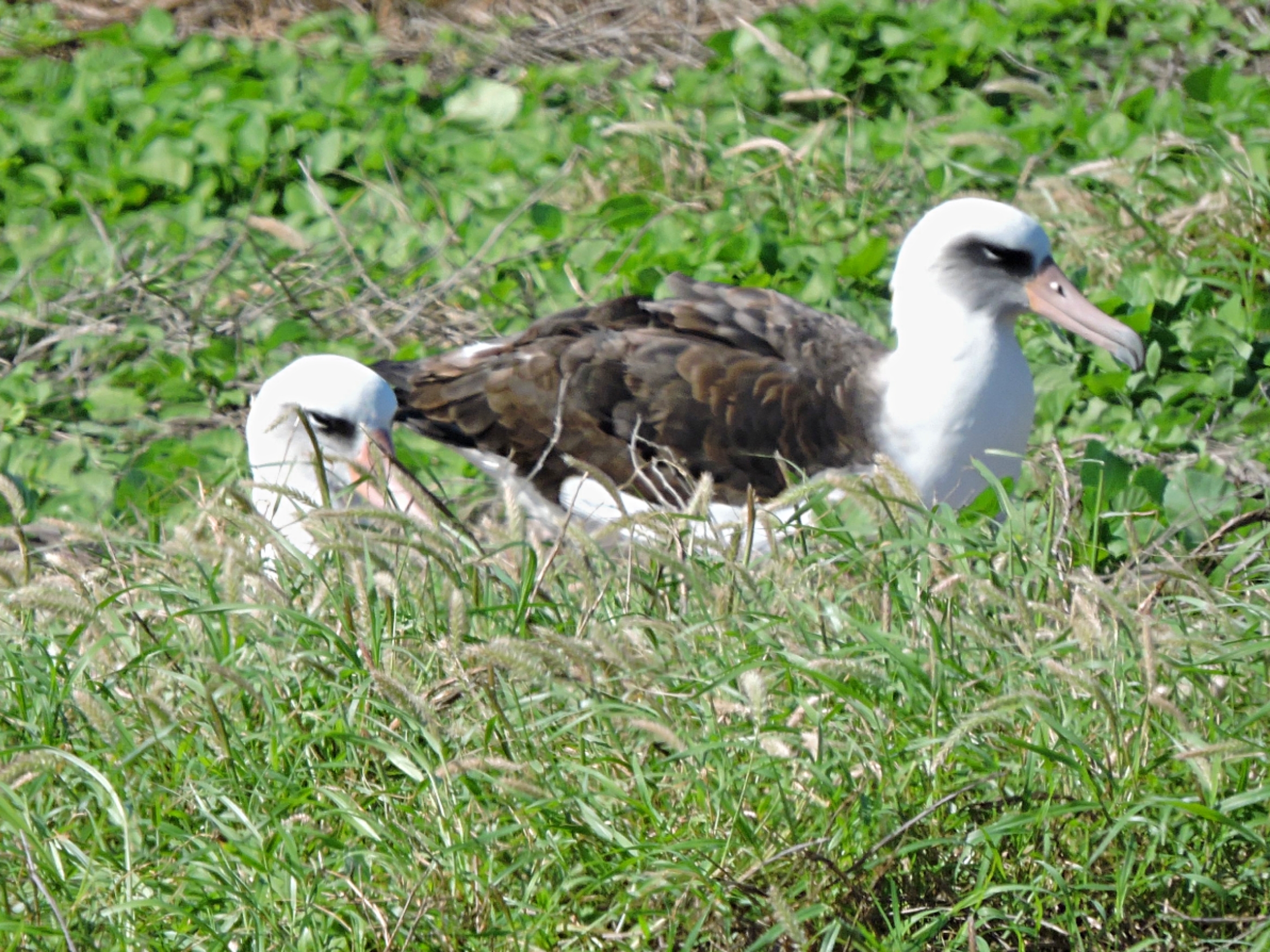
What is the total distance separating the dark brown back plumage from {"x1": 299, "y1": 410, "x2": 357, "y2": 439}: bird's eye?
503mm

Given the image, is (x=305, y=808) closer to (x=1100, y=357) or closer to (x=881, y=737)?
(x=881, y=737)

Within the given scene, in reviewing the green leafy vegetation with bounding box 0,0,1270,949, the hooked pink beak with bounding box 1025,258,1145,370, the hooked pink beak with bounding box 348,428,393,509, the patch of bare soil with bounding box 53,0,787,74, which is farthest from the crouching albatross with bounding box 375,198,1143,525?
the patch of bare soil with bounding box 53,0,787,74

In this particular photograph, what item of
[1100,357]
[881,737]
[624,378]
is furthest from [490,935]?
[1100,357]

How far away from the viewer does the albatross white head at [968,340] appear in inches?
171

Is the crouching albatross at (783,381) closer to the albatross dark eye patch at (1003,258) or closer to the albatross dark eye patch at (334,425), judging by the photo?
the albatross dark eye patch at (1003,258)

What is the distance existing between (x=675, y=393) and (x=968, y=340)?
79 cm

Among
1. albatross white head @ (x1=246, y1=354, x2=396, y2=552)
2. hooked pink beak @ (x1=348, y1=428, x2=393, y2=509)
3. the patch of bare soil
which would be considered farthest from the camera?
the patch of bare soil

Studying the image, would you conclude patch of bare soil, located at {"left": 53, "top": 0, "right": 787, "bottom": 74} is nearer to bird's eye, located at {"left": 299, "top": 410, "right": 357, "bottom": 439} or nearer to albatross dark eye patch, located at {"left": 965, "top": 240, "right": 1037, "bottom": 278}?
albatross dark eye patch, located at {"left": 965, "top": 240, "right": 1037, "bottom": 278}

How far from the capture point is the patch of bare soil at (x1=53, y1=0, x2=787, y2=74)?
7.96 meters

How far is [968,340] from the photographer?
4.46 m

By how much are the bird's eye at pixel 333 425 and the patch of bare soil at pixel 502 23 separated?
4.09 m

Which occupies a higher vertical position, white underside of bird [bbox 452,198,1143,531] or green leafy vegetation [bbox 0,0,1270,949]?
green leafy vegetation [bbox 0,0,1270,949]

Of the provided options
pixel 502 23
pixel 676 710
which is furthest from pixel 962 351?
pixel 502 23

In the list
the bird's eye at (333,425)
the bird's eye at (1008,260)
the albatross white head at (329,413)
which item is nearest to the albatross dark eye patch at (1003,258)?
the bird's eye at (1008,260)
